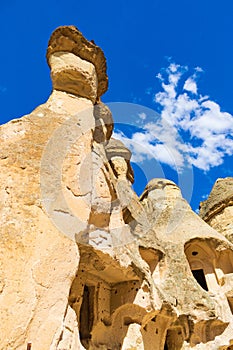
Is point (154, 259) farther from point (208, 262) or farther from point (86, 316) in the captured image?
point (86, 316)

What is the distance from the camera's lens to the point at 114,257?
527 centimetres

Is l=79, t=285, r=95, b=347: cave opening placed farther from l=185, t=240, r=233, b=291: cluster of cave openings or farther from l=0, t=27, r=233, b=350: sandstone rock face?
l=185, t=240, r=233, b=291: cluster of cave openings

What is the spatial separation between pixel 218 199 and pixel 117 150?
5.19m

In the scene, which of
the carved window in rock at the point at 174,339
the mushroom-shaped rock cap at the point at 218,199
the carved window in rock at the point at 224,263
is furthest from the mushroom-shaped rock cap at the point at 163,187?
the carved window in rock at the point at 174,339

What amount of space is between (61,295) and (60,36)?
476 cm

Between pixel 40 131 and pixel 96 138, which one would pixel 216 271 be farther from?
pixel 40 131

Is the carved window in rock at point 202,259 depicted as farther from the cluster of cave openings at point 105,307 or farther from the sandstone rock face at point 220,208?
the cluster of cave openings at point 105,307

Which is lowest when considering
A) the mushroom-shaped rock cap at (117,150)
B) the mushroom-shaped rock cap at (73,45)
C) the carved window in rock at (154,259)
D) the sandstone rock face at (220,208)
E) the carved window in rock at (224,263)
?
the carved window in rock at (154,259)

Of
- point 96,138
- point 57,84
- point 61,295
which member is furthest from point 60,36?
point 61,295

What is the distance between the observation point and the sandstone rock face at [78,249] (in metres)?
3.21

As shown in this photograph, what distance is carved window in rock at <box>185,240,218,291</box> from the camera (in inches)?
441

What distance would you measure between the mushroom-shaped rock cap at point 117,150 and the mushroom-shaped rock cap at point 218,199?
4469mm

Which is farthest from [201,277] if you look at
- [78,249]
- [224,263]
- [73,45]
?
[73,45]

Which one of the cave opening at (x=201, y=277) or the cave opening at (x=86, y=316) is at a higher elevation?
the cave opening at (x=201, y=277)
